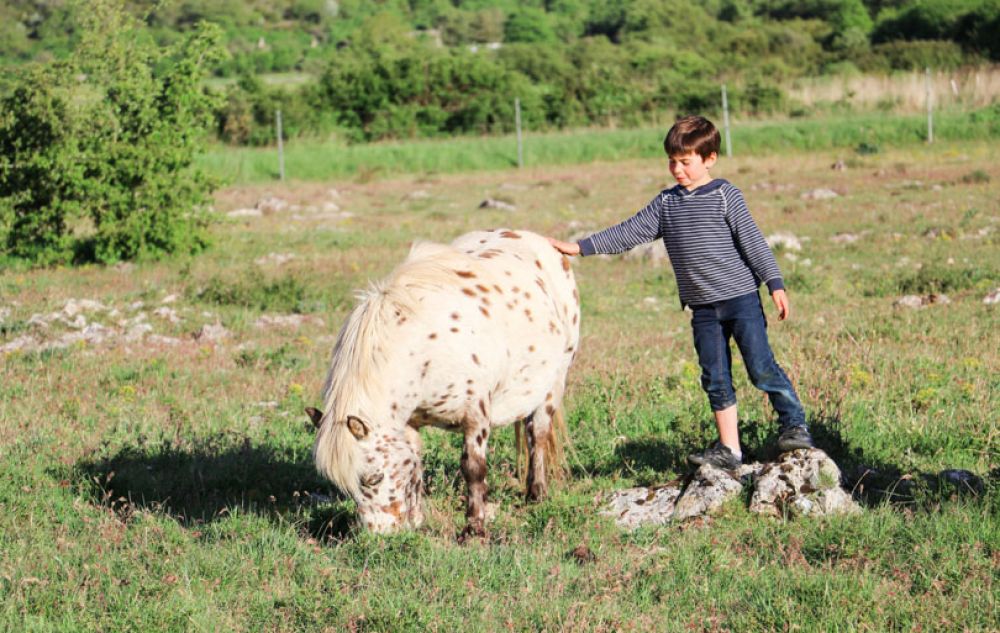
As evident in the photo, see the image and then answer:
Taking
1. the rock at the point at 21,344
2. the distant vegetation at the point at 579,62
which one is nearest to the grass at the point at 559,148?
the distant vegetation at the point at 579,62

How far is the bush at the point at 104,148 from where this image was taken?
15.7m

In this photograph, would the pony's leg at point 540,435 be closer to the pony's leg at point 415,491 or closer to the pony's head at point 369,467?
the pony's leg at point 415,491

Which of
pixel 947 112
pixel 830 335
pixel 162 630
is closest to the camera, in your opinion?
pixel 162 630

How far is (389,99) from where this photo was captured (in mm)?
39594

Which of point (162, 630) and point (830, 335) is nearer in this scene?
point (162, 630)

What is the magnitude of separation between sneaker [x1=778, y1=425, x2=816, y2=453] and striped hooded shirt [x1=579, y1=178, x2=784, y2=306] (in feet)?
2.72

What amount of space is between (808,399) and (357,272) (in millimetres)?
8430

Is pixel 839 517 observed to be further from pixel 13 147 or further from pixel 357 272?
pixel 13 147

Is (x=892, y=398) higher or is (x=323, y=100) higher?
(x=323, y=100)

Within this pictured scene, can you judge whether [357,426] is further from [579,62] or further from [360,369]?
[579,62]

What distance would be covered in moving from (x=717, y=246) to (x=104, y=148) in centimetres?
1243

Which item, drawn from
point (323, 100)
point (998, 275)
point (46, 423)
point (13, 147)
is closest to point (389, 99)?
point (323, 100)

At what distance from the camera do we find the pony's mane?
204 inches

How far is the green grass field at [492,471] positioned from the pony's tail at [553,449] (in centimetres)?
12
